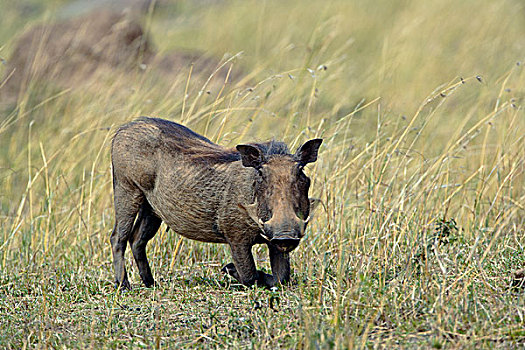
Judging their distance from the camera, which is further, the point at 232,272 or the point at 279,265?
Answer: the point at 232,272

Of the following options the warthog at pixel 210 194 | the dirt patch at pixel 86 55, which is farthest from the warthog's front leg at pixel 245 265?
the dirt patch at pixel 86 55

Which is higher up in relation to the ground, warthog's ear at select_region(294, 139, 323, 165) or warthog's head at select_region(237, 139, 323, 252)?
warthog's ear at select_region(294, 139, 323, 165)

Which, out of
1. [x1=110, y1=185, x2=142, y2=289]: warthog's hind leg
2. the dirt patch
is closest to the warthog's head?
[x1=110, y1=185, x2=142, y2=289]: warthog's hind leg

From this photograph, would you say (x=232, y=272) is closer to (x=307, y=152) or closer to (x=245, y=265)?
(x=245, y=265)

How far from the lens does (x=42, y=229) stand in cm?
491

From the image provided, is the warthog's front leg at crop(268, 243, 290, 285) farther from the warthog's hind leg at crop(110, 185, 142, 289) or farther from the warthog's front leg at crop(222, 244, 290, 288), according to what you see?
the warthog's hind leg at crop(110, 185, 142, 289)

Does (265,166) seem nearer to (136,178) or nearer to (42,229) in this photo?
(136,178)

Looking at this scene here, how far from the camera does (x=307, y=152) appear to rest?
11.0 feet

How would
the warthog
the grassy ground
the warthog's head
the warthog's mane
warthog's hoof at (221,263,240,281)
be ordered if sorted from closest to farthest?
the grassy ground
the warthog's head
the warthog
the warthog's mane
warthog's hoof at (221,263,240,281)

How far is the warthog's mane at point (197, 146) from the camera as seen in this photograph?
3.50 meters

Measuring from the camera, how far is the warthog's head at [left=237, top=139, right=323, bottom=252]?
3.03 metres

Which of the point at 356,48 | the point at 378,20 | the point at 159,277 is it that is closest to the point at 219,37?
the point at 356,48

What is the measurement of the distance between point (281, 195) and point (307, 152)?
1.00 feet

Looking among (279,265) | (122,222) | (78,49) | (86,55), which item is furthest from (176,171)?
(78,49)
